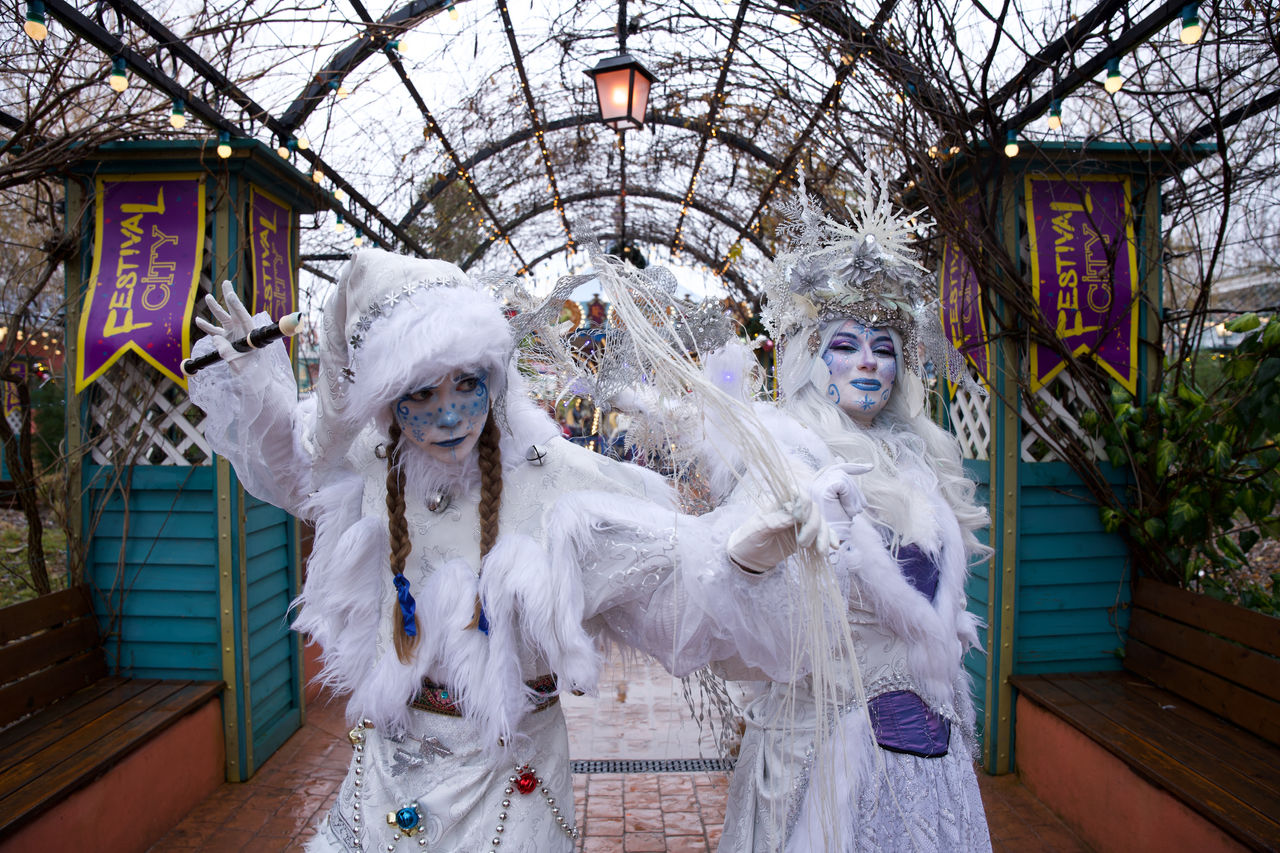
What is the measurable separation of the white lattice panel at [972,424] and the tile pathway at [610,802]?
4.38ft

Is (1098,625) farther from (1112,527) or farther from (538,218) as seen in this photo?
(538,218)

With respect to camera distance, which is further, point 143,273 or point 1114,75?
point 143,273

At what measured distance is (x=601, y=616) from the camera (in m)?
1.58

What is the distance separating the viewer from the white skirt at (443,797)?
139 cm

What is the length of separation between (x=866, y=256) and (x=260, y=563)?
2.79m

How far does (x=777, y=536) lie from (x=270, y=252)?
2908 millimetres

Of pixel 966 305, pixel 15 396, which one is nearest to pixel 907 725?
pixel 966 305

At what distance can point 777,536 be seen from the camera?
4.02 ft

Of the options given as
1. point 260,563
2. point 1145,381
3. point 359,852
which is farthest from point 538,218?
point 359,852

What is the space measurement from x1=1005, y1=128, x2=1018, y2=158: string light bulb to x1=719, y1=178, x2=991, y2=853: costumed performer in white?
1.20m

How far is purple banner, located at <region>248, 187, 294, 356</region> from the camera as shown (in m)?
3.17

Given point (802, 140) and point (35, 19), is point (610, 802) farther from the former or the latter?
point (35, 19)

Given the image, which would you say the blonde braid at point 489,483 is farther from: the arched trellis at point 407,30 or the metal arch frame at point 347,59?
the metal arch frame at point 347,59

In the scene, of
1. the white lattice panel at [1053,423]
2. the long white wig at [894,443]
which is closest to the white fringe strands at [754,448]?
the long white wig at [894,443]
